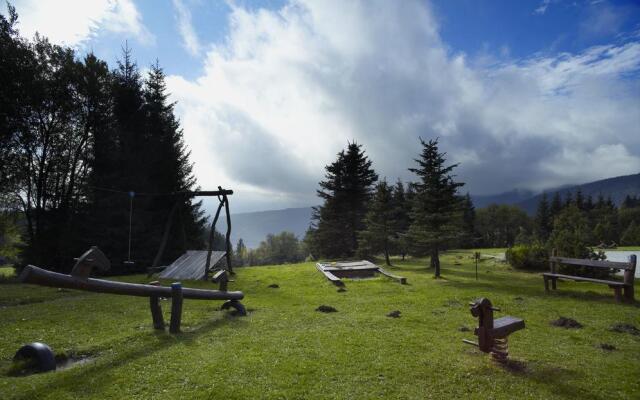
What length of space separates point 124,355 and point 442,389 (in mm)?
6318

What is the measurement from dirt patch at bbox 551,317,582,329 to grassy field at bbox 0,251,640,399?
27cm

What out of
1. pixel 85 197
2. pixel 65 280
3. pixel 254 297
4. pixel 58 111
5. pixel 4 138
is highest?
pixel 58 111

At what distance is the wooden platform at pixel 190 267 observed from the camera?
65.0 feet

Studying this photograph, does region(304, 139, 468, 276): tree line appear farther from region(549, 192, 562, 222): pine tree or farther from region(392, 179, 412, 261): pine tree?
region(549, 192, 562, 222): pine tree

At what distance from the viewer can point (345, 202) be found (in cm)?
3853

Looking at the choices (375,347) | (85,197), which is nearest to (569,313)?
(375,347)

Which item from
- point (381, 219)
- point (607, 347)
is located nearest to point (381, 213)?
point (381, 219)

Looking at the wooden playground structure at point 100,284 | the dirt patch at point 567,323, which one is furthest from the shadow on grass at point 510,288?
the wooden playground structure at point 100,284

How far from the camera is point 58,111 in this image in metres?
24.9

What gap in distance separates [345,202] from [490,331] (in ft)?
105

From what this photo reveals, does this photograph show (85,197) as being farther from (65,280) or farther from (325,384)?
(325,384)

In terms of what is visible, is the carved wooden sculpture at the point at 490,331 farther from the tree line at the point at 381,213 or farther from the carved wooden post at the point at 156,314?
the tree line at the point at 381,213

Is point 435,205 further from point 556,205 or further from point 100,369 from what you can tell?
point 556,205

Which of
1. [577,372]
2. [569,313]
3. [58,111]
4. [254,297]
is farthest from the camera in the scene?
[58,111]
